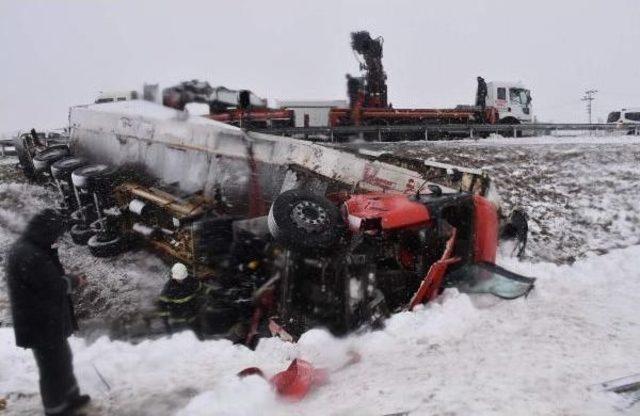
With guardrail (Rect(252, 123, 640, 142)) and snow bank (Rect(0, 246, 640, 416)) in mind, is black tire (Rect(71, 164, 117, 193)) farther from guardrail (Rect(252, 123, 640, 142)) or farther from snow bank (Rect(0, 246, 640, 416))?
guardrail (Rect(252, 123, 640, 142))

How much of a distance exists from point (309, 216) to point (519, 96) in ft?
67.0

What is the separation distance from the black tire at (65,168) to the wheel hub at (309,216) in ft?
20.9

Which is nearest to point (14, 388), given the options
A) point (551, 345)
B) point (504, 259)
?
point (551, 345)

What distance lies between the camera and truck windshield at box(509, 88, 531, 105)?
23.0 metres

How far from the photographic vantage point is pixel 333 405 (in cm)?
379

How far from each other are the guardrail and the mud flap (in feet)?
38.4

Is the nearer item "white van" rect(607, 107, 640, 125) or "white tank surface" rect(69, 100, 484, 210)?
"white tank surface" rect(69, 100, 484, 210)

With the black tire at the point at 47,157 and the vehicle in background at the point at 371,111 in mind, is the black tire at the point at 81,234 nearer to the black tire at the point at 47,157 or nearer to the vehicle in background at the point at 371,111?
the black tire at the point at 47,157

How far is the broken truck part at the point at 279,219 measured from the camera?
17.4ft

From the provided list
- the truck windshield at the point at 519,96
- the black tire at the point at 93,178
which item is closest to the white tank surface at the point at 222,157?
the black tire at the point at 93,178

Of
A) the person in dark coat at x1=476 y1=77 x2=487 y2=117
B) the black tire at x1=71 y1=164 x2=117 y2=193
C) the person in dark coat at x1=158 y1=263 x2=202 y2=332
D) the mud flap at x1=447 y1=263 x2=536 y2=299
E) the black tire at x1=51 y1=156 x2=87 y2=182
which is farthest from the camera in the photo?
the person in dark coat at x1=476 y1=77 x2=487 y2=117

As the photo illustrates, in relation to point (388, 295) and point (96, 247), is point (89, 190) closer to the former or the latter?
point (96, 247)

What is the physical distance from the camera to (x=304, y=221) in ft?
17.7

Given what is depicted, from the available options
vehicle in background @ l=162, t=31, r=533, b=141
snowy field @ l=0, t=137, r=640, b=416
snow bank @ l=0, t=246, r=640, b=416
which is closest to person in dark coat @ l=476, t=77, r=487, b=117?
vehicle in background @ l=162, t=31, r=533, b=141
